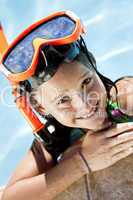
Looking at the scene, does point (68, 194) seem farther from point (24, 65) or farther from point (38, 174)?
point (24, 65)

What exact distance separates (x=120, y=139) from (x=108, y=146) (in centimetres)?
5

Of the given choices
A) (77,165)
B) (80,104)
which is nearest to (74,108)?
(80,104)

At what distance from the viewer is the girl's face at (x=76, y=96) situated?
1.51 m

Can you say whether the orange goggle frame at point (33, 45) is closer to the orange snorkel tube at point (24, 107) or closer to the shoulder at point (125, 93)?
the orange snorkel tube at point (24, 107)

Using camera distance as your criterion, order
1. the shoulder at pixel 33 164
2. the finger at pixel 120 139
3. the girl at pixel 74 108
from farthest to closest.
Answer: the shoulder at pixel 33 164 → the girl at pixel 74 108 → the finger at pixel 120 139

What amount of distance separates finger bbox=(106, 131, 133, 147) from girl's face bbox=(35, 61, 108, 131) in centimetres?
12

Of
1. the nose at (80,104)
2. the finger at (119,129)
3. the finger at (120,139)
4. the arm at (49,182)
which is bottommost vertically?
the arm at (49,182)

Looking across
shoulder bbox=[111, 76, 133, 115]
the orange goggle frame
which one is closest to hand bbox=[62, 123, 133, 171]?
shoulder bbox=[111, 76, 133, 115]

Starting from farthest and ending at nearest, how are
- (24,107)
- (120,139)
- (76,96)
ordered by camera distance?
(24,107) → (76,96) → (120,139)

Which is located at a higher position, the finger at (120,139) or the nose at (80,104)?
the nose at (80,104)

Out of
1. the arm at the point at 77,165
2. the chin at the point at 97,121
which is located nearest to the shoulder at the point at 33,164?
the arm at the point at 77,165

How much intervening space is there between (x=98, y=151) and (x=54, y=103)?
23cm

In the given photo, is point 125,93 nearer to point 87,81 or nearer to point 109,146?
point 87,81

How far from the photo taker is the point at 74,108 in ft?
5.08
